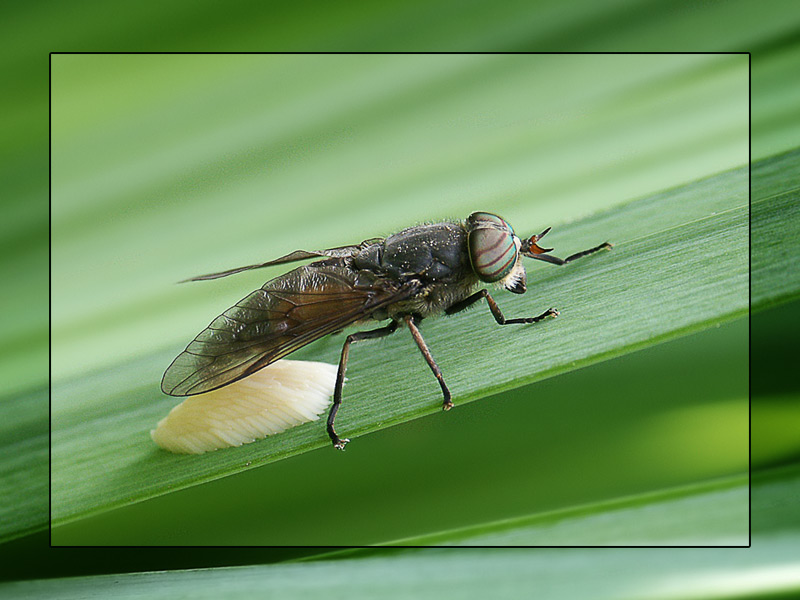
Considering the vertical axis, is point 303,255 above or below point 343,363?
above

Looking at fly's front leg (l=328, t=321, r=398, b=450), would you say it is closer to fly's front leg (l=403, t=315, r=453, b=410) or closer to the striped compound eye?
fly's front leg (l=403, t=315, r=453, b=410)

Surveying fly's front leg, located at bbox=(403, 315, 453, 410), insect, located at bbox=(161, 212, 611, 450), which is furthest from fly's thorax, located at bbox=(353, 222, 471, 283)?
fly's front leg, located at bbox=(403, 315, 453, 410)

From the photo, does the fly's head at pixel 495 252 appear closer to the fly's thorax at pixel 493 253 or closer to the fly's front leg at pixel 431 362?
the fly's thorax at pixel 493 253

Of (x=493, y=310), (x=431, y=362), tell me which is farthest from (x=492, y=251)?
(x=431, y=362)

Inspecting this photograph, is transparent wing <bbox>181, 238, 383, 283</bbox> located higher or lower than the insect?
higher

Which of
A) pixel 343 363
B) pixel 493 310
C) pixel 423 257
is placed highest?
→ pixel 423 257

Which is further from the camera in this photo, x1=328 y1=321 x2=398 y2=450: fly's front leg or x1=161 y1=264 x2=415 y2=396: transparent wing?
x1=328 y1=321 x2=398 y2=450: fly's front leg

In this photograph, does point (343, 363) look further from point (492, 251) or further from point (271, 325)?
point (492, 251)

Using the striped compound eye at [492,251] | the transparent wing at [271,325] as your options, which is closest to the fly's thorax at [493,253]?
the striped compound eye at [492,251]
